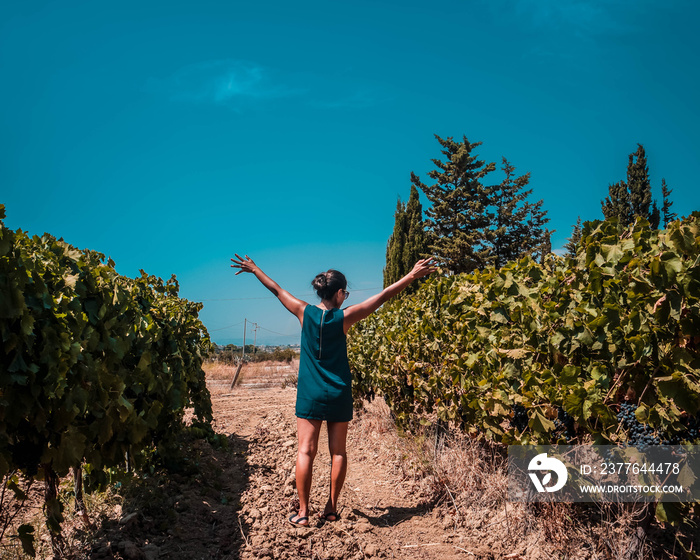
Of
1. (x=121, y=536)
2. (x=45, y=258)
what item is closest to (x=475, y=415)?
(x=121, y=536)

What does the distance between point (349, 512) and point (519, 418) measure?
5.13 ft

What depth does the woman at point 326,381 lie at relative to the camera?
3.68m

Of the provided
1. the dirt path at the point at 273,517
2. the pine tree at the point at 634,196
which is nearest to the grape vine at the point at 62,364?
the dirt path at the point at 273,517

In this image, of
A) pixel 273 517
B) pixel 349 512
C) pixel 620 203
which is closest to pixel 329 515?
pixel 349 512

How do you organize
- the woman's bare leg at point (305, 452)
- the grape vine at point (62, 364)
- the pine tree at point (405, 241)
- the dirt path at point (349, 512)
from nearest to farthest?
the grape vine at point (62, 364)
the dirt path at point (349, 512)
the woman's bare leg at point (305, 452)
the pine tree at point (405, 241)

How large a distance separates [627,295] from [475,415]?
2016mm

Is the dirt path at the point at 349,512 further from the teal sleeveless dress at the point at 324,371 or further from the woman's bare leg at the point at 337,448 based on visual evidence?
the teal sleeveless dress at the point at 324,371

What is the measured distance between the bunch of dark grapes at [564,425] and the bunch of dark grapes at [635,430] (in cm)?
48

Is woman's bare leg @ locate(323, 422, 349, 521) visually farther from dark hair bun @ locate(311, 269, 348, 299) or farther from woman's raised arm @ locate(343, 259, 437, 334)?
dark hair bun @ locate(311, 269, 348, 299)

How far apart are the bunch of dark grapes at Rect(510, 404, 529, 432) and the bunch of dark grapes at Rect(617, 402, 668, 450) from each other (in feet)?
3.31

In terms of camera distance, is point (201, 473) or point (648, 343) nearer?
point (648, 343)

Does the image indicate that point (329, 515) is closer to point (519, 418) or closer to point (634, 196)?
point (519, 418)

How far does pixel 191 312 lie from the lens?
25.0 ft

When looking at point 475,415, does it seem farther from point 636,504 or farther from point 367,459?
point 367,459
